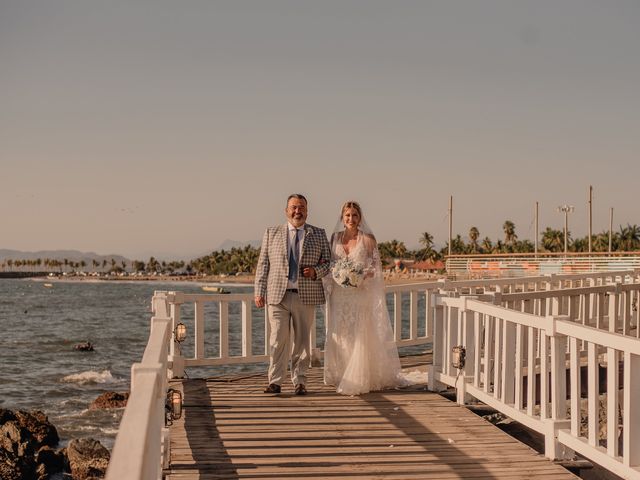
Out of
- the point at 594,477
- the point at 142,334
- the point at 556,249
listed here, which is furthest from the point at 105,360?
the point at 556,249

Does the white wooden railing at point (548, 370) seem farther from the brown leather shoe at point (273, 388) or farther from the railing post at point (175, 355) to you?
the railing post at point (175, 355)

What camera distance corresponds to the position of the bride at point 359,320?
866 centimetres

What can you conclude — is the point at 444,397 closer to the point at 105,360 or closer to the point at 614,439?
the point at 614,439

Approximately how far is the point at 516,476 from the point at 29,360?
122ft

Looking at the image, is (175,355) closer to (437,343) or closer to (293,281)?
(293,281)

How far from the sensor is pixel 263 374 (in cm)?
1023

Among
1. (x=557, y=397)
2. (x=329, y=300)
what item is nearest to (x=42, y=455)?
(x=329, y=300)

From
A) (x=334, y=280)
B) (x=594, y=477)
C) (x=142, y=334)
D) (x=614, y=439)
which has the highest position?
(x=334, y=280)

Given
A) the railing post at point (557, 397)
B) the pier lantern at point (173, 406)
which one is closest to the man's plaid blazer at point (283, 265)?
the pier lantern at point (173, 406)

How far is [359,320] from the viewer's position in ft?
28.6

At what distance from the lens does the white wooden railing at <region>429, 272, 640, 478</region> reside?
16.7 feet

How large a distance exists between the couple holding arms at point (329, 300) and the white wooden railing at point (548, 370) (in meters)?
0.72

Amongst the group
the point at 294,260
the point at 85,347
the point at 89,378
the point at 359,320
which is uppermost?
the point at 294,260

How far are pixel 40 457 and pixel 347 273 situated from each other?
961 cm
